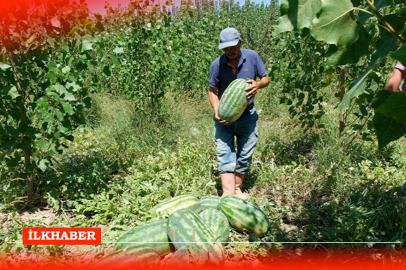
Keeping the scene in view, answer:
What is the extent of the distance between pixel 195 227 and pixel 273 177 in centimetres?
167

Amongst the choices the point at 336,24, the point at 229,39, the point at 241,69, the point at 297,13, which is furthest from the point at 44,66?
the point at 336,24

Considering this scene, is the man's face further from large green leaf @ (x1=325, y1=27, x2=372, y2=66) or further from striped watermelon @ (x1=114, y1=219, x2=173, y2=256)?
large green leaf @ (x1=325, y1=27, x2=372, y2=66)

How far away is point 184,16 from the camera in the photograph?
8.13 metres

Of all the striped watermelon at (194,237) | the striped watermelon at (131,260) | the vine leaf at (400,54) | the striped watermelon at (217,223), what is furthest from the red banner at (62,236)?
the vine leaf at (400,54)

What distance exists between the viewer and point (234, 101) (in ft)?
10.7

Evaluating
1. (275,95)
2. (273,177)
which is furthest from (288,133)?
(275,95)

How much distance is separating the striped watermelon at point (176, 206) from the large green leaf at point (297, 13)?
6.69 ft

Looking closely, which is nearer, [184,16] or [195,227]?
[195,227]

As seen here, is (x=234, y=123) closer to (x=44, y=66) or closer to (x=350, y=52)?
(x=44, y=66)

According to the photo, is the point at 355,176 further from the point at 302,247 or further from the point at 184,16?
the point at 184,16

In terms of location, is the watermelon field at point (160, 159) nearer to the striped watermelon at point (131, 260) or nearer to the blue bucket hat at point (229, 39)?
the striped watermelon at point (131, 260)

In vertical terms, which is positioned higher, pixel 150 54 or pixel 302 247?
pixel 150 54

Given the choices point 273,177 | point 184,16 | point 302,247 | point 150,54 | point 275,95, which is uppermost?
point 184,16

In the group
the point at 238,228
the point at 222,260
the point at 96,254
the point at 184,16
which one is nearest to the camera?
the point at 222,260
